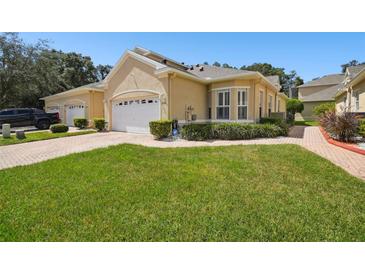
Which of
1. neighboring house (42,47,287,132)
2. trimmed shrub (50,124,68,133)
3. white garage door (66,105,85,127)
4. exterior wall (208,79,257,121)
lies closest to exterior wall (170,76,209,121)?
neighboring house (42,47,287,132)

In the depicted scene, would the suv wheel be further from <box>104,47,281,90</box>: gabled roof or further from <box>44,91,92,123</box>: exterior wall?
<box>104,47,281,90</box>: gabled roof

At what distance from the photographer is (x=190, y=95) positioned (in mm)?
14016

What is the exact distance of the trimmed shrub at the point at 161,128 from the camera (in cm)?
1170

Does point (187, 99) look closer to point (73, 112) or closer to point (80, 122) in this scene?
point (80, 122)

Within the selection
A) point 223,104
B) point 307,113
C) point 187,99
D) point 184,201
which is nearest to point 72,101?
point 187,99

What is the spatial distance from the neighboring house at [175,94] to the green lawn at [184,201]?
731cm

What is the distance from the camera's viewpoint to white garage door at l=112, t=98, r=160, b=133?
548 inches

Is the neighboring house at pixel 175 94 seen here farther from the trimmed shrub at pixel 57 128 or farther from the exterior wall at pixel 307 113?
the exterior wall at pixel 307 113

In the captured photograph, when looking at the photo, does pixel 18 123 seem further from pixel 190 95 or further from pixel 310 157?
pixel 310 157

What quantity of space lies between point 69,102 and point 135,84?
1158 centimetres

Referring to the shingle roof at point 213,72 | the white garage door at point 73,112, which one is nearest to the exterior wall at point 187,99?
the shingle roof at point 213,72

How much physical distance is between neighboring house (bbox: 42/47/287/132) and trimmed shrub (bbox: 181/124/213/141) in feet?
6.41
